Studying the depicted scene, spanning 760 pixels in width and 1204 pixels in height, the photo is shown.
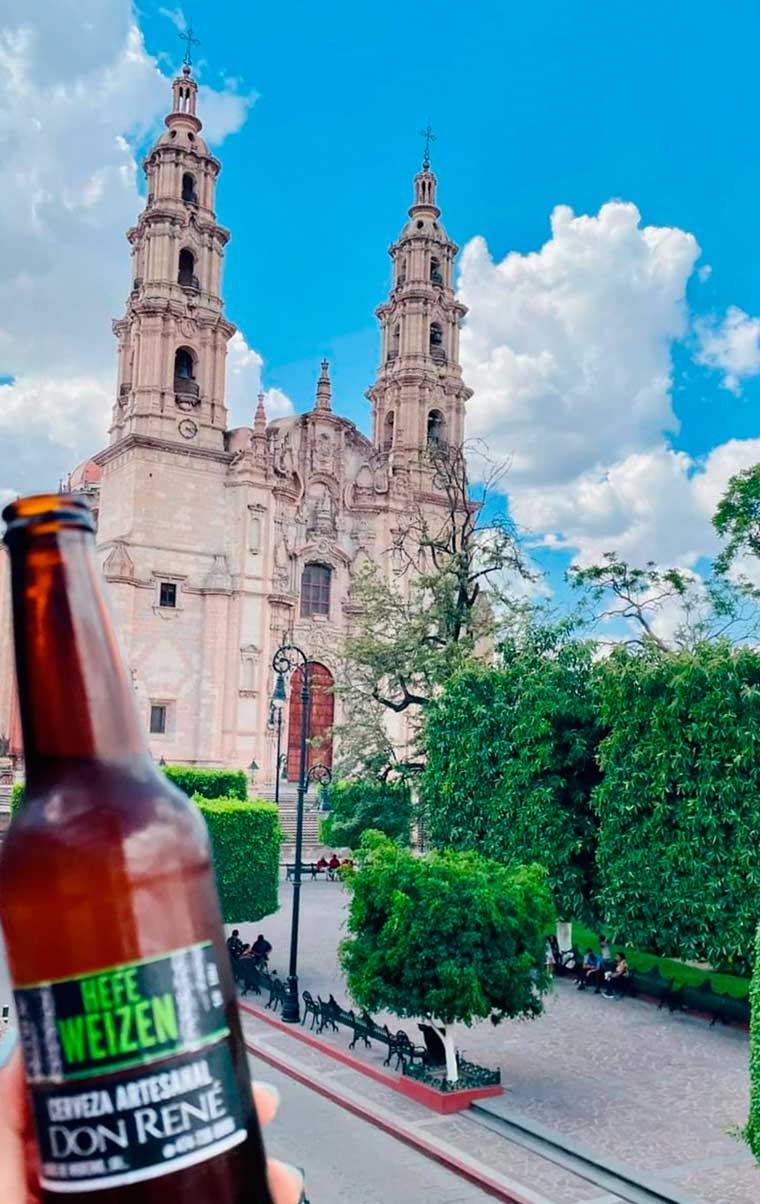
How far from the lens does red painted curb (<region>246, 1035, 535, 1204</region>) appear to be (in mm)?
10982

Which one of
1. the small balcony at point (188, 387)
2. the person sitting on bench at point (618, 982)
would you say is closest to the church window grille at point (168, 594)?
the small balcony at point (188, 387)

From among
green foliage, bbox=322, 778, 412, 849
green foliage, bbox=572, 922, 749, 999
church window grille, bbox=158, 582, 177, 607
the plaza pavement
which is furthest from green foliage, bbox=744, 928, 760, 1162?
→ church window grille, bbox=158, 582, 177, 607

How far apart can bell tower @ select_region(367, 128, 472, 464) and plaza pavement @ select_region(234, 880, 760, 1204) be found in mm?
31519

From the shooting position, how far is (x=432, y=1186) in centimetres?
1120

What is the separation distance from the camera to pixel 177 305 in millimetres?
42219

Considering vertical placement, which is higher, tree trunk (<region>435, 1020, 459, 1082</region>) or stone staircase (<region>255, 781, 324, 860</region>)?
stone staircase (<region>255, 781, 324, 860</region>)

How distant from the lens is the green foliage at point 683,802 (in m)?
17.9

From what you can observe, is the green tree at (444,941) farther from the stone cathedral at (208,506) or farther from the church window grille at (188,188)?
the church window grille at (188,188)

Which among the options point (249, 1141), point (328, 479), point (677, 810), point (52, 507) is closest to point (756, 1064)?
point (249, 1141)

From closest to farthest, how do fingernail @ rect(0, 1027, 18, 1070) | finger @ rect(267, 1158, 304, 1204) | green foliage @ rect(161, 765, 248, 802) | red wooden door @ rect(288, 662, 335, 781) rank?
finger @ rect(267, 1158, 304, 1204) < fingernail @ rect(0, 1027, 18, 1070) < green foliage @ rect(161, 765, 248, 802) < red wooden door @ rect(288, 662, 335, 781)

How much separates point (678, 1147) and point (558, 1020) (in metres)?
6.71

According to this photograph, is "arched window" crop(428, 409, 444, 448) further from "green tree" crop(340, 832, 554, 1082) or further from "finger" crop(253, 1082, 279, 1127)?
"finger" crop(253, 1082, 279, 1127)

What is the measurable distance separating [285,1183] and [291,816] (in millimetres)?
36989

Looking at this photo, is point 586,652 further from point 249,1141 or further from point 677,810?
point 249,1141
